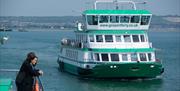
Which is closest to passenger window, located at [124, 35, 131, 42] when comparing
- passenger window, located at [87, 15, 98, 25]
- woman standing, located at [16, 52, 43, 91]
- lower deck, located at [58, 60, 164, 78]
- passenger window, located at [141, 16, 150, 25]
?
passenger window, located at [141, 16, 150, 25]

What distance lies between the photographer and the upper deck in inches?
1567

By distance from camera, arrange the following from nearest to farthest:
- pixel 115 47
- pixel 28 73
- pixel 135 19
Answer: pixel 28 73, pixel 115 47, pixel 135 19

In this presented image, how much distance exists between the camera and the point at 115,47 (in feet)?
128

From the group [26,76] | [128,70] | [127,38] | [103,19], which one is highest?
[26,76]

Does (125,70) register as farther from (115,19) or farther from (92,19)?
(92,19)

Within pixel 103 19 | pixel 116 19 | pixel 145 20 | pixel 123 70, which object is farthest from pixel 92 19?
pixel 123 70

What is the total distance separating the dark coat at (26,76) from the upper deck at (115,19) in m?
27.0

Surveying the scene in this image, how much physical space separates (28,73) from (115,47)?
26.4 meters

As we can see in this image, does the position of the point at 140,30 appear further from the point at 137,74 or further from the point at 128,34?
the point at 137,74

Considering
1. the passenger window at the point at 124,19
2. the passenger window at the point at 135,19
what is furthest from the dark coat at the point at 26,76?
the passenger window at the point at 135,19

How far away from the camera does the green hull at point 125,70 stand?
37.4 m

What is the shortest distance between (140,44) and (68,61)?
257 inches

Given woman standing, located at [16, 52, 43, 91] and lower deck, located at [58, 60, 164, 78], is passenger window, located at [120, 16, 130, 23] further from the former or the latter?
woman standing, located at [16, 52, 43, 91]

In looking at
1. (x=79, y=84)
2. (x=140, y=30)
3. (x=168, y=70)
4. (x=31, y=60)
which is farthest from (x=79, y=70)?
(x=31, y=60)
